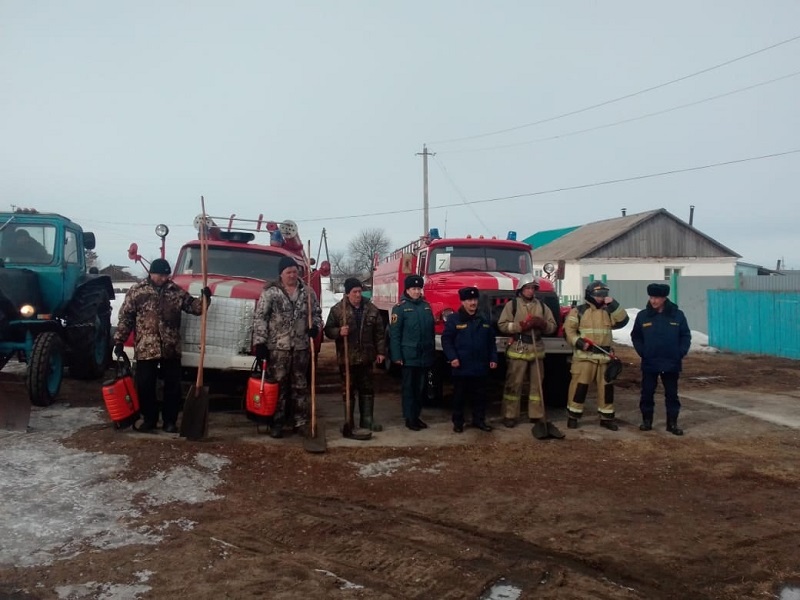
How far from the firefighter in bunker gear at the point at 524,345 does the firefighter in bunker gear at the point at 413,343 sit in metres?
0.91

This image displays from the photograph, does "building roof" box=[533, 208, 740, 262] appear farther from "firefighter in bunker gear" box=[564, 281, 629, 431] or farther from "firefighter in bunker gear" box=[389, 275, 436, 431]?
"firefighter in bunker gear" box=[389, 275, 436, 431]

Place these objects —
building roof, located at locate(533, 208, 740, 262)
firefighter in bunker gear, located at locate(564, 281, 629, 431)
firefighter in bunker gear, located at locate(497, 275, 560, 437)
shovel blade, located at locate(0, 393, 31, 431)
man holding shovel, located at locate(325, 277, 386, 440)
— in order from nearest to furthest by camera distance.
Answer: shovel blade, located at locate(0, 393, 31, 431) → man holding shovel, located at locate(325, 277, 386, 440) → firefighter in bunker gear, located at locate(564, 281, 629, 431) → firefighter in bunker gear, located at locate(497, 275, 560, 437) → building roof, located at locate(533, 208, 740, 262)

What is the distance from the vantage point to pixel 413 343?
7.55 m

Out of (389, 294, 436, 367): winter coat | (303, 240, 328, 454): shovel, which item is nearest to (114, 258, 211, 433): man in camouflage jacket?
(303, 240, 328, 454): shovel

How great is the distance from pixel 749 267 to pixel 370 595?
1763 inches

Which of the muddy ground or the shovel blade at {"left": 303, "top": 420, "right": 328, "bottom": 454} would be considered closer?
the muddy ground

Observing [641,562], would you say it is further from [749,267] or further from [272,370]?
[749,267]

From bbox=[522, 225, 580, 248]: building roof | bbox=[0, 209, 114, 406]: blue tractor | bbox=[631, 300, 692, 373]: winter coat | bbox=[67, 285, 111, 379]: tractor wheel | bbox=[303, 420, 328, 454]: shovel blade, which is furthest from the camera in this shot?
bbox=[522, 225, 580, 248]: building roof

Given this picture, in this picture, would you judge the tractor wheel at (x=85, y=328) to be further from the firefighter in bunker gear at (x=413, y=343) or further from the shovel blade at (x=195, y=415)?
the firefighter in bunker gear at (x=413, y=343)

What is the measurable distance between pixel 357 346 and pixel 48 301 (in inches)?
180

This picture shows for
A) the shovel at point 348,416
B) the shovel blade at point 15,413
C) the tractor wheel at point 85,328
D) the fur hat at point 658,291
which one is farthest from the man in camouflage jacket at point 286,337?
the tractor wheel at point 85,328

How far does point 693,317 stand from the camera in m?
19.7

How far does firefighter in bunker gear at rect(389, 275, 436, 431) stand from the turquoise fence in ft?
35.9

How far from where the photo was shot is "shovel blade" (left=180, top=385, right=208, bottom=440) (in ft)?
22.1
